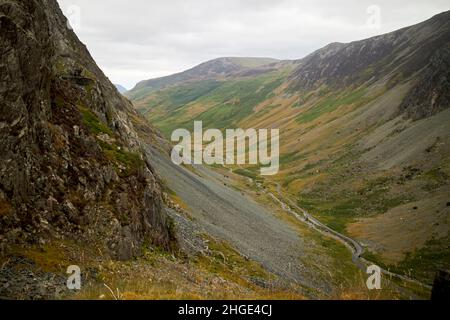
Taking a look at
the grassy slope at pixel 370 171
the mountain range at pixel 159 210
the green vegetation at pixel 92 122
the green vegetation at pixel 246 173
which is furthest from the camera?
the green vegetation at pixel 246 173

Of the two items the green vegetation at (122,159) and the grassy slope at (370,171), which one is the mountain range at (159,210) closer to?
the green vegetation at (122,159)

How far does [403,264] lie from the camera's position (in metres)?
59.8

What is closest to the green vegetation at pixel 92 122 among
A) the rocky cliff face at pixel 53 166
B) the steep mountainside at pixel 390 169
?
the rocky cliff face at pixel 53 166

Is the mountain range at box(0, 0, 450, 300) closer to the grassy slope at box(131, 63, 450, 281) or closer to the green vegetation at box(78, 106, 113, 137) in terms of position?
the green vegetation at box(78, 106, 113, 137)

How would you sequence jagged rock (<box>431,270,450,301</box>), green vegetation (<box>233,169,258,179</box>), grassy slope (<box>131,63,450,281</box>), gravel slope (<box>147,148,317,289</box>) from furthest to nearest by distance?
green vegetation (<box>233,169,258,179</box>) → grassy slope (<box>131,63,450,281</box>) → gravel slope (<box>147,148,317,289</box>) → jagged rock (<box>431,270,450,301</box>)

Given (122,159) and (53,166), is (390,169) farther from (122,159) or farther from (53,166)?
(53,166)

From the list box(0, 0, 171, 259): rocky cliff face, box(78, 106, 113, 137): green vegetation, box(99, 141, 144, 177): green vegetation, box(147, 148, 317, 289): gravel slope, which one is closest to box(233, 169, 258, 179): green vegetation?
box(147, 148, 317, 289): gravel slope

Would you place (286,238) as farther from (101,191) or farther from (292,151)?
(292,151)

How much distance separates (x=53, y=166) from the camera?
2761cm

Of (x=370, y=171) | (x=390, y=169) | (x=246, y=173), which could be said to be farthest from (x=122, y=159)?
(x=246, y=173)

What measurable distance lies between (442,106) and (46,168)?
416 ft

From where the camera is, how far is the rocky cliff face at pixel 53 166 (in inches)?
928

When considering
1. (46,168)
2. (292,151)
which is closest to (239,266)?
(46,168)

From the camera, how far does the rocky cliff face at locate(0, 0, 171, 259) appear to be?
23.6 metres
